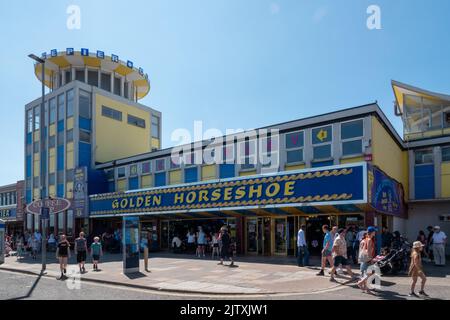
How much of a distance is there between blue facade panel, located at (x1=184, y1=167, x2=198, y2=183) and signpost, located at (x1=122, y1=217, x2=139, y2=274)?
9093mm

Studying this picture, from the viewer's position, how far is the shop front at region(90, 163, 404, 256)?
51.5 feet

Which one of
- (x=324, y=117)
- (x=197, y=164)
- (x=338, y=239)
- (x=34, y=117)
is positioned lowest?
(x=338, y=239)

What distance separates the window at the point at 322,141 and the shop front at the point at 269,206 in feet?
8.09

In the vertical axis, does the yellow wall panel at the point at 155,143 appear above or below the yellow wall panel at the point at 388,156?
above

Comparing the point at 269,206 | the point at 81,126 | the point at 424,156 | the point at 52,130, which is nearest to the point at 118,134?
the point at 81,126

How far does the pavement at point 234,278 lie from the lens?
10764 millimetres

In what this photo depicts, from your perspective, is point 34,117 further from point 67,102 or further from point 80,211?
point 80,211

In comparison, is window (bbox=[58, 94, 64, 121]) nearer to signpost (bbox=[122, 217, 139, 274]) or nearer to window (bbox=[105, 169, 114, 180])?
window (bbox=[105, 169, 114, 180])

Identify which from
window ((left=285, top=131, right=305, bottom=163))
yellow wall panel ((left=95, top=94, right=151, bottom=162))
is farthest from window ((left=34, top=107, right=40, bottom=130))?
window ((left=285, top=131, right=305, bottom=163))

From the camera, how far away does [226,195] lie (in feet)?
64.3

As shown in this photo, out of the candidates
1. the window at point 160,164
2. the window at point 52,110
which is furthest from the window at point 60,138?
the window at point 160,164

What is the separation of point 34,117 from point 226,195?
79.1 feet

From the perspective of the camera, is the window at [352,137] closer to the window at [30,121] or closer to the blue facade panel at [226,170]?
the blue facade panel at [226,170]
